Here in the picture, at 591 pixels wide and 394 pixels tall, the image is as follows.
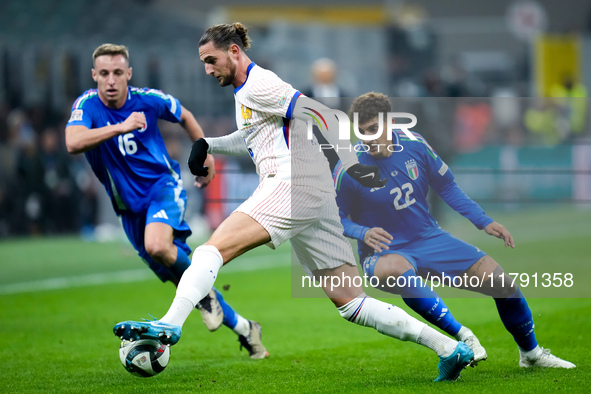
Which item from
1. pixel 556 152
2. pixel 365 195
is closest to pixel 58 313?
pixel 365 195

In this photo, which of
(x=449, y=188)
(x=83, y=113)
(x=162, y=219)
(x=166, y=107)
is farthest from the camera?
(x=166, y=107)

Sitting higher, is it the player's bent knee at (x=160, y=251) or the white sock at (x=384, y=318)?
the player's bent knee at (x=160, y=251)

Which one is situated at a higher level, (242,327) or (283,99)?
(283,99)

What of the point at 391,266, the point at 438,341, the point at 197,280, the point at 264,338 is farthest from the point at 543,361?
the point at 264,338

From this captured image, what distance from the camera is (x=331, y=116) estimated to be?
5184 mm

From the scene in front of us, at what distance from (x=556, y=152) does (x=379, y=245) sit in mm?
9820

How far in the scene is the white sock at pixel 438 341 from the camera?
520 cm

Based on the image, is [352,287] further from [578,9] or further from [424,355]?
[578,9]

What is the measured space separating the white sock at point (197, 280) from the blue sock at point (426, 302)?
1.31m

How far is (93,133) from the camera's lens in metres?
5.99

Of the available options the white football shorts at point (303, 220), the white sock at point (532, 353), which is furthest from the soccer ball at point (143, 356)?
the white sock at point (532, 353)

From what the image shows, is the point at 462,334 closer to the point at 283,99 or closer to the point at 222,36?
the point at 283,99

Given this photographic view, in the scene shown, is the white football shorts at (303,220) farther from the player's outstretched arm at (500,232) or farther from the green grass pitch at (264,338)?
the player's outstretched arm at (500,232)

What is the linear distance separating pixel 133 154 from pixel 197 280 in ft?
6.99
